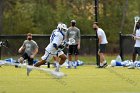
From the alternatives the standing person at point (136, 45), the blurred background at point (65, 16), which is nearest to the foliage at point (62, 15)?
the blurred background at point (65, 16)

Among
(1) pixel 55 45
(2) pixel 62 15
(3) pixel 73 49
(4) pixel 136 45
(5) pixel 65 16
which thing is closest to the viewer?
(1) pixel 55 45

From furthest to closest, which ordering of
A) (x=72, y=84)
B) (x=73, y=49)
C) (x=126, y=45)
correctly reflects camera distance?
(x=126, y=45) < (x=73, y=49) < (x=72, y=84)

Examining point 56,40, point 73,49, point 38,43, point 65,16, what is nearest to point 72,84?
point 56,40

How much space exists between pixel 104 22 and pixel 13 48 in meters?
20.9

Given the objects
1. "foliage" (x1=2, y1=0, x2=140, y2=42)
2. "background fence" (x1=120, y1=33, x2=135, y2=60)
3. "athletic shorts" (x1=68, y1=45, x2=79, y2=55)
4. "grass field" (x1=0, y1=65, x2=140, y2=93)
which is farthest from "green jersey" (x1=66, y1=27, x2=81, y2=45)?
"foliage" (x1=2, y1=0, x2=140, y2=42)

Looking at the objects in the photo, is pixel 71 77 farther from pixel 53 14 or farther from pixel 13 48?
pixel 53 14

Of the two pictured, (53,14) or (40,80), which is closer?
(40,80)

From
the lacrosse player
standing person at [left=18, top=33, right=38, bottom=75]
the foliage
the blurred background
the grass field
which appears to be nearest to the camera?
the grass field

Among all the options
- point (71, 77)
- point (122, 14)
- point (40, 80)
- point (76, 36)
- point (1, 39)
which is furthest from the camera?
point (122, 14)

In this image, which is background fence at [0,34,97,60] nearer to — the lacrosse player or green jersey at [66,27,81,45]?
green jersey at [66,27,81,45]

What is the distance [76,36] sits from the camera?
2817 cm

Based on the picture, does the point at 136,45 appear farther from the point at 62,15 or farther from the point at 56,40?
the point at 62,15

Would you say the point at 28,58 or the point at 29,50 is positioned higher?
the point at 29,50

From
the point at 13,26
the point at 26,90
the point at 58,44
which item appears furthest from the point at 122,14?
the point at 26,90
